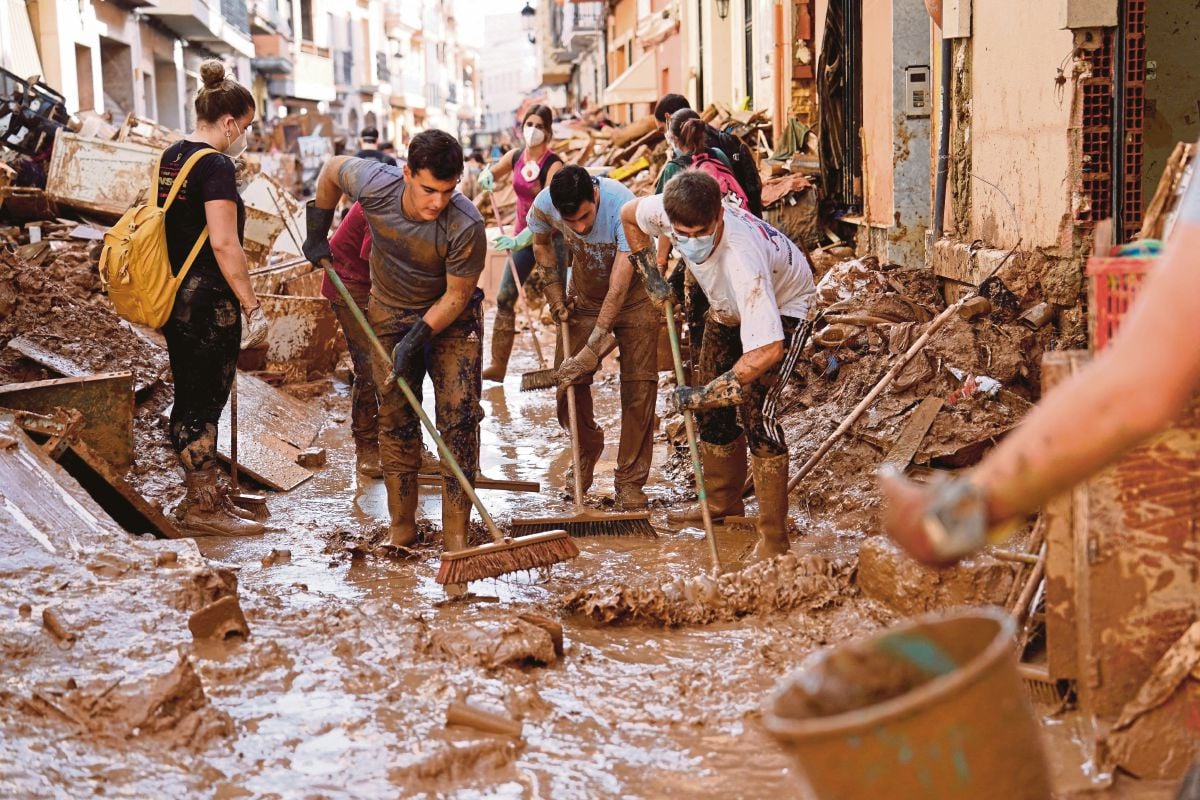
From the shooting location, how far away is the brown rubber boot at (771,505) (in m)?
5.49

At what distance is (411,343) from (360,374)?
6.43ft

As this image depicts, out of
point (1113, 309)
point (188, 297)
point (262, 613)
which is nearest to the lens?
point (1113, 309)

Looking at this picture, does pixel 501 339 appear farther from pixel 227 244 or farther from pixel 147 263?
pixel 147 263

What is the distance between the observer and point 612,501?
675 centimetres

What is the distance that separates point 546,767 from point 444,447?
2145mm

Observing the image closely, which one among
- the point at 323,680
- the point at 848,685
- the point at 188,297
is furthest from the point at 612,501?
the point at 848,685

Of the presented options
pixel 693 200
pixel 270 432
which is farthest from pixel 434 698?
pixel 270 432

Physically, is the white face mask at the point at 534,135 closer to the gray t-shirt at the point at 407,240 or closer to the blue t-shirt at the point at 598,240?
the blue t-shirt at the point at 598,240

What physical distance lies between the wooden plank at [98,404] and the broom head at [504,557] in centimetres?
224

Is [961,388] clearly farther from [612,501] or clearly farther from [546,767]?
[546,767]

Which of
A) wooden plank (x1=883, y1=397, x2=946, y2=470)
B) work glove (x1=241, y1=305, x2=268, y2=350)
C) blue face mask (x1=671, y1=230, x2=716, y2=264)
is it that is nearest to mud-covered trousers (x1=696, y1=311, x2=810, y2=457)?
blue face mask (x1=671, y1=230, x2=716, y2=264)

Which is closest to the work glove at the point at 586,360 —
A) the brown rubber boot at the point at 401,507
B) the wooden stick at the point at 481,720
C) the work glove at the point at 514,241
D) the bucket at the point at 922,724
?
the brown rubber boot at the point at 401,507

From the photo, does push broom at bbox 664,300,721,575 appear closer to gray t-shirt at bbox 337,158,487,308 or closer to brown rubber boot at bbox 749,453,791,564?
brown rubber boot at bbox 749,453,791,564

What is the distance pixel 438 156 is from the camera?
5.12 metres
